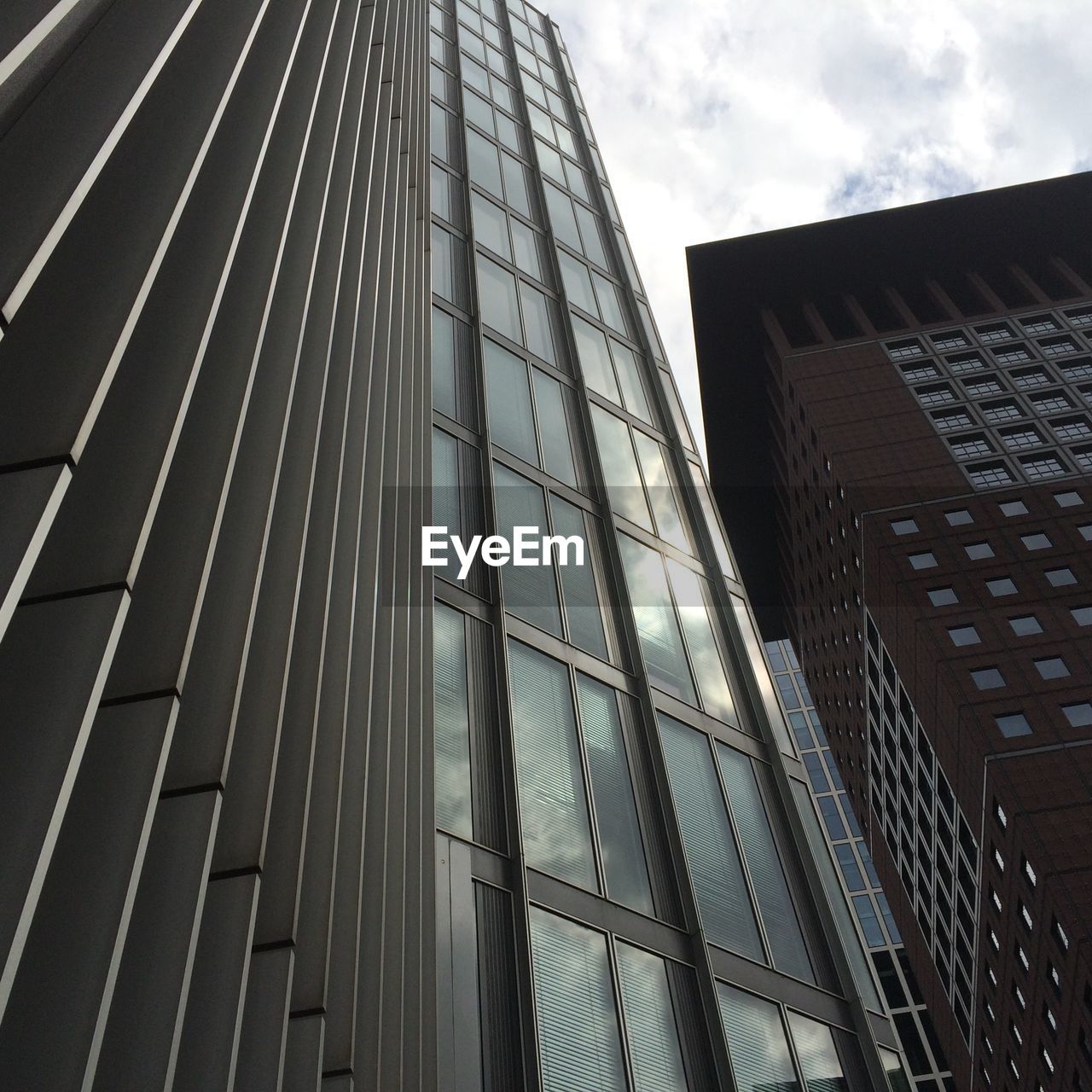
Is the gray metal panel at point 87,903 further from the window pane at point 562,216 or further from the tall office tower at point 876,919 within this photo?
the tall office tower at point 876,919

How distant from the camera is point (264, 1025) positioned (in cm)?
598

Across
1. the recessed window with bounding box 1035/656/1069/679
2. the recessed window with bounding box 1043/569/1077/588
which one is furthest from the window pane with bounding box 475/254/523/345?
the recessed window with bounding box 1043/569/1077/588

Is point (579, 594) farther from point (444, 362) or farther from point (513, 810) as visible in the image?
point (444, 362)

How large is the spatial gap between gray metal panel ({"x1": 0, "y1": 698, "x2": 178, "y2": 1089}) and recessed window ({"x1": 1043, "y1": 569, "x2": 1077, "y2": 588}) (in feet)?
168

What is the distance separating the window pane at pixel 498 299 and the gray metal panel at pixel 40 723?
17568 millimetres

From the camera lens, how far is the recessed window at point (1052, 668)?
45.4m

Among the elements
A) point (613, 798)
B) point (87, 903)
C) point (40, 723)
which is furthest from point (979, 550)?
point (40, 723)

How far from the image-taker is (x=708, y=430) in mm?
87125

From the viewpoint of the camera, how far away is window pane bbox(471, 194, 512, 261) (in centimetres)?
2377

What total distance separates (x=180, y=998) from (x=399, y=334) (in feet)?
34.1

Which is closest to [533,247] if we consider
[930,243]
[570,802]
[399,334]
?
[399,334]

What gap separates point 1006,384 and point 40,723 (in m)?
65.0

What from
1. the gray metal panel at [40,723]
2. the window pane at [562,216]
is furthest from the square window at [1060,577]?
the gray metal panel at [40,723]

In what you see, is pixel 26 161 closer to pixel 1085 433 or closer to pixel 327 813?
pixel 327 813
